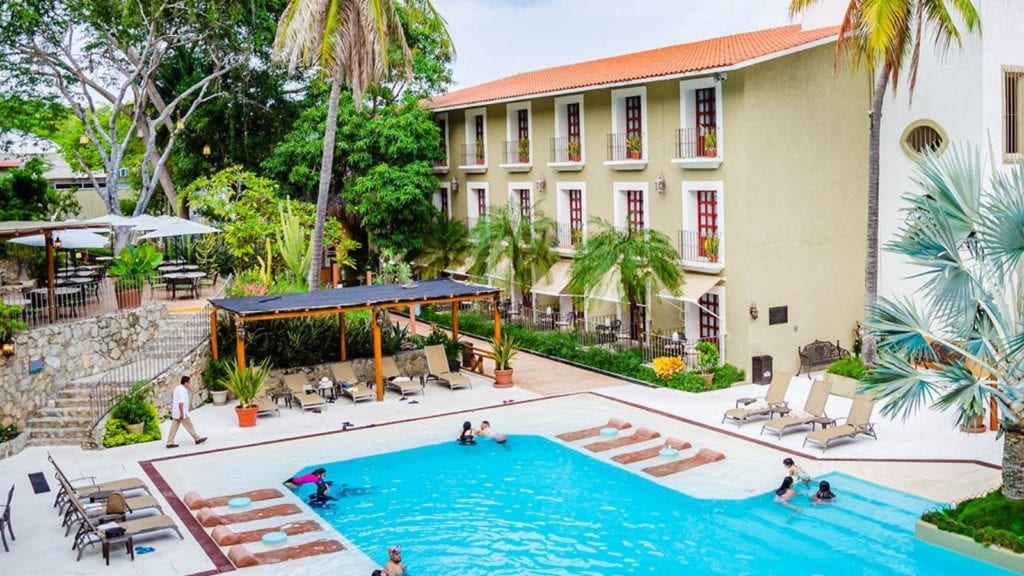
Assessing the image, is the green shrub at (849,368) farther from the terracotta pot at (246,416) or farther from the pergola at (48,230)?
the pergola at (48,230)

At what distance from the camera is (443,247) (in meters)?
40.6

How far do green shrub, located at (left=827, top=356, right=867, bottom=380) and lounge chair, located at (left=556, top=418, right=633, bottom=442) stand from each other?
6.64 meters

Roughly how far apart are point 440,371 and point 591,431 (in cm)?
655

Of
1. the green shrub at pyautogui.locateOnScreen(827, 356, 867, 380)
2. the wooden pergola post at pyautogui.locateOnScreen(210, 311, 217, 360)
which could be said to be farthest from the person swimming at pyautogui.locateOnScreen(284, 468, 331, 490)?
the green shrub at pyautogui.locateOnScreen(827, 356, 867, 380)

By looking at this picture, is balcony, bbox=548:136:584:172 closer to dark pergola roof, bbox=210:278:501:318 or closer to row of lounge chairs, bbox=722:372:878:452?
dark pergola roof, bbox=210:278:501:318

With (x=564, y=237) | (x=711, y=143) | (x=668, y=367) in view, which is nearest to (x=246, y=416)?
(x=668, y=367)

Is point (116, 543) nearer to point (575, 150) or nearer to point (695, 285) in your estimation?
point (695, 285)

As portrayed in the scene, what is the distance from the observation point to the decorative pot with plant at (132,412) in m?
23.7

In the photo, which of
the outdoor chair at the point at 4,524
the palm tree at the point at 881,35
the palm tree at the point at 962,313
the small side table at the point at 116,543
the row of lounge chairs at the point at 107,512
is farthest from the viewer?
the palm tree at the point at 881,35

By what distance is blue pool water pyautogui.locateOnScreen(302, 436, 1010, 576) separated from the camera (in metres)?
16.1

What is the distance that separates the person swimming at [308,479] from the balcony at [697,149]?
46.8 feet

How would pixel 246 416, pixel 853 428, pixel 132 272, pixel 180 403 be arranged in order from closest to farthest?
pixel 853 428 → pixel 180 403 → pixel 246 416 → pixel 132 272

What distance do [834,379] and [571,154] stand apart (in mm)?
12003

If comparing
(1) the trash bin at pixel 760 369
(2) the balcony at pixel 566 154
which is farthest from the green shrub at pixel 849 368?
(2) the balcony at pixel 566 154
